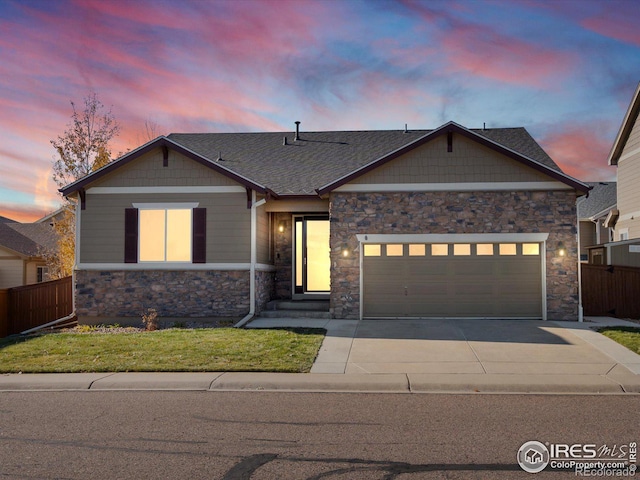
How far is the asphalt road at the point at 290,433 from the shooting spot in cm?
Result: 548

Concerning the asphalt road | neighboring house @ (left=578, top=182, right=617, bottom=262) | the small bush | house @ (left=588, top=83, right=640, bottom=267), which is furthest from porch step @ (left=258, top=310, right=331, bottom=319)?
neighboring house @ (left=578, top=182, right=617, bottom=262)

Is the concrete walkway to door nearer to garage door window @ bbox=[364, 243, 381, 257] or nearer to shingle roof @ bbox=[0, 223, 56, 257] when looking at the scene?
garage door window @ bbox=[364, 243, 381, 257]

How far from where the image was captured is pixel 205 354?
1170 centimetres

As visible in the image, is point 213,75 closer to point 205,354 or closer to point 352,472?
point 205,354

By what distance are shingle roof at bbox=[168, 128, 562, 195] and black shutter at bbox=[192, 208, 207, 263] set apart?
2.76 m

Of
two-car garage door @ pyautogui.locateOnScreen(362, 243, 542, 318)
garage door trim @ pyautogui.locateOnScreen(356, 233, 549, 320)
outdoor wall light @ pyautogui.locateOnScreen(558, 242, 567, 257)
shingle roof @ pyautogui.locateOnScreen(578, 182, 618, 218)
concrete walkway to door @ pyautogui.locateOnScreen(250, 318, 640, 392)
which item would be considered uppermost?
shingle roof @ pyautogui.locateOnScreen(578, 182, 618, 218)

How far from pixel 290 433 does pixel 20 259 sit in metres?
31.2

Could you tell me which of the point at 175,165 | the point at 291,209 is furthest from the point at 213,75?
the point at 291,209

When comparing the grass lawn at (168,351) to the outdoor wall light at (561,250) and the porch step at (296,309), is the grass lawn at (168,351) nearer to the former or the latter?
the porch step at (296,309)

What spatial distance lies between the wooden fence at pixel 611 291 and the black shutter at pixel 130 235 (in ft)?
49.4

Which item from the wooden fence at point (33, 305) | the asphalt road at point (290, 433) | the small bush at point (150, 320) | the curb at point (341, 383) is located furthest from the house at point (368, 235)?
the asphalt road at point (290, 433)

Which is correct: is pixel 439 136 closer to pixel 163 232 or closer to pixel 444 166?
pixel 444 166

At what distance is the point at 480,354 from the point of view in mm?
11773

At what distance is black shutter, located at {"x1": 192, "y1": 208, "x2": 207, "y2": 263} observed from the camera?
17.0m
